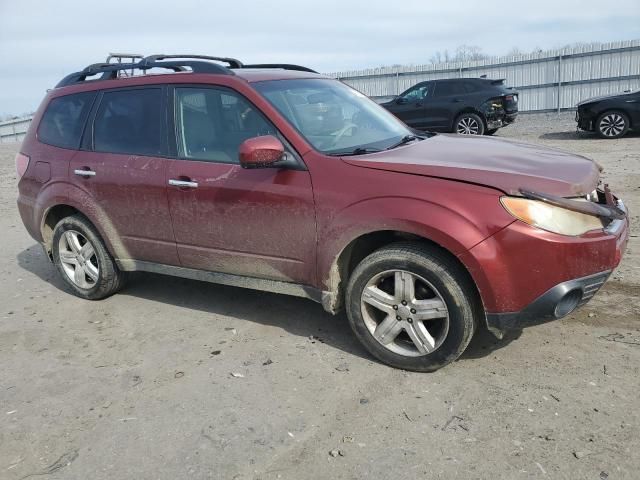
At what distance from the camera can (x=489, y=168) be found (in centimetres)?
326

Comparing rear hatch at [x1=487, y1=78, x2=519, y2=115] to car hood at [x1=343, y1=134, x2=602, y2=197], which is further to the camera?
rear hatch at [x1=487, y1=78, x2=519, y2=115]

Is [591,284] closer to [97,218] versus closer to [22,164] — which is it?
[97,218]

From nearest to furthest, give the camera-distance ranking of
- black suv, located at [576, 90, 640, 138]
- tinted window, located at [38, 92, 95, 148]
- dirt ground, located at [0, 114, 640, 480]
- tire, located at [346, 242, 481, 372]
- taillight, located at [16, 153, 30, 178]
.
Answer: dirt ground, located at [0, 114, 640, 480] < tire, located at [346, 242, 481, 372] < tinted window, located at [38, 92, 95, 148] < taillight, located at [16, 153, 30, 178] < black suv, located at [576, 90, 640, 138]

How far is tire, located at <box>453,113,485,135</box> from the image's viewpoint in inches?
599

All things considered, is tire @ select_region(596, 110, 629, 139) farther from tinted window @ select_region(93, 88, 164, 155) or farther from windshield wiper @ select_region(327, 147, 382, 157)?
tinted window @ select_region(93, 88, 164, 155)

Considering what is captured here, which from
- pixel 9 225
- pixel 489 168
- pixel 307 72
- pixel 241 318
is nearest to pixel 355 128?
pixel 307 72

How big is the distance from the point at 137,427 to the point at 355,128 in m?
2.42

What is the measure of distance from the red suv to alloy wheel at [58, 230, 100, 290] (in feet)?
0.05

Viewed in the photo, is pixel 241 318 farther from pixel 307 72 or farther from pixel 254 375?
pixel 307 72

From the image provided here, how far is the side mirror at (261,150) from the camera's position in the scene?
11.3 ft

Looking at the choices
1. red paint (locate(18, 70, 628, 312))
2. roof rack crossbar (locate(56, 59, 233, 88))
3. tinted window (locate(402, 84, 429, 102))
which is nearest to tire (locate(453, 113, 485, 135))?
tinted window (locate(402, 84, 429, 102))

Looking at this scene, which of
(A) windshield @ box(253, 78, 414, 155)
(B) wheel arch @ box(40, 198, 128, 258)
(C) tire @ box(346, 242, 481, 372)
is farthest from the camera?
(B) wheel arch @ box(40, 198, 128, 258)

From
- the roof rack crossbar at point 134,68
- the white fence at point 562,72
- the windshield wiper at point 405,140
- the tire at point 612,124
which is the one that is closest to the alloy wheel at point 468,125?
the tire at point 612,124

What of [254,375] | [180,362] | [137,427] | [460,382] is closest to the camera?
[137,427]
